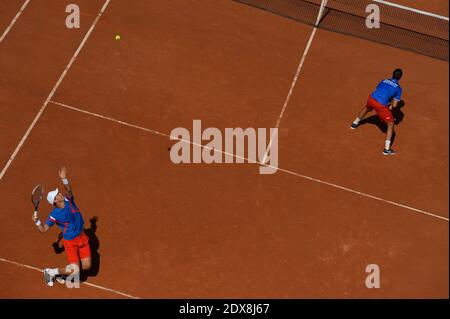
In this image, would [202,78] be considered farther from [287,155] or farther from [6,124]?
[6,124]

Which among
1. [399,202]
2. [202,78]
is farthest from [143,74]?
[399,202]

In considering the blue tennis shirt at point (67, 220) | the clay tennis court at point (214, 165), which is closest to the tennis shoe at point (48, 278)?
the clay tennis court at point (214, 165)

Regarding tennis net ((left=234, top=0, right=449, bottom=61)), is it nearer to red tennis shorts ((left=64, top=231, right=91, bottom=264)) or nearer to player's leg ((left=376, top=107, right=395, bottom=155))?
player's leg ((left=376, top=107, right=395, bottom=155))

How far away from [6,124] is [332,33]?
8.28 metres

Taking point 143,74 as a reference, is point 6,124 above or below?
below

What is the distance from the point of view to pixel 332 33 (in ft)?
54.6

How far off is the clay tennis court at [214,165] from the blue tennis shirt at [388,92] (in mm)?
1138

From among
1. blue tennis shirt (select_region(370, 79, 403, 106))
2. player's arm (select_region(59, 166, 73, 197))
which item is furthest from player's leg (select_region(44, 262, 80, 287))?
blue tennis shirt (select_region(370, 79, 403, 106))

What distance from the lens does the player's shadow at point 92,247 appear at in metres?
12.1

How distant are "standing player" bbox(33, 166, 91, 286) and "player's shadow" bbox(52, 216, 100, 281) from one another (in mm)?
287

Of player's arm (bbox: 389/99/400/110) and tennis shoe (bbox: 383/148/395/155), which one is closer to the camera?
player's arm (bbox: 389/99/400/110)

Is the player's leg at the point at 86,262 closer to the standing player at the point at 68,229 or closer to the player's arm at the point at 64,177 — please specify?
the standing player at the point at 68,229

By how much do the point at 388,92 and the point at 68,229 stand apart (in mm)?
7137

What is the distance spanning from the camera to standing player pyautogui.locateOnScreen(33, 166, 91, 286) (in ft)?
36.0
